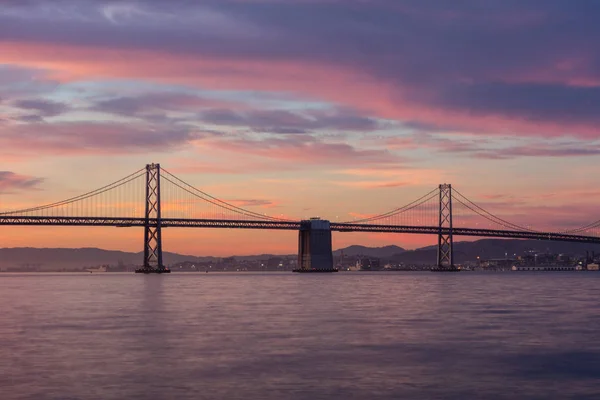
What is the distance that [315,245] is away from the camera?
13738 centimetres

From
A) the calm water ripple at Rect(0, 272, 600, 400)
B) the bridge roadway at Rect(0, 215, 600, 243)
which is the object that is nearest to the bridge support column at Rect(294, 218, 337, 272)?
the bridge roadway at Rect(0, 215, 600, 243)

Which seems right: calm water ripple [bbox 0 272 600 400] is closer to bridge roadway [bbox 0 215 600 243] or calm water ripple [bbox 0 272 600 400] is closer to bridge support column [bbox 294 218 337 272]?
bridge roadway [bbox 0 215 600 243]

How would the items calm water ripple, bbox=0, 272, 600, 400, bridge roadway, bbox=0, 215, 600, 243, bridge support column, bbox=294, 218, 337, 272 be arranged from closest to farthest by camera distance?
calm water ripple, bbox=0, 272, 600, 400, bridge roadway, bbox=0, 215, 600, 243, bridge support column, bbox=294, 218, 337, 272

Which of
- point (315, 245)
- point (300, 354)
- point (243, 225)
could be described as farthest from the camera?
point (315, 245)

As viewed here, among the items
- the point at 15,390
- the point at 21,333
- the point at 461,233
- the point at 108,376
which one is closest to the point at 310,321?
the point at 21,333

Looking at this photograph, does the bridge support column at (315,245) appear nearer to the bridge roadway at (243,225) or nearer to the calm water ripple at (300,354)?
the bridge roadway at (243,225)

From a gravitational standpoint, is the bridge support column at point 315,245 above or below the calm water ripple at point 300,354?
above

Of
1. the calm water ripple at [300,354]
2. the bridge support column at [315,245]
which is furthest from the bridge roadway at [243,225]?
the calm water ripple at [300,354]

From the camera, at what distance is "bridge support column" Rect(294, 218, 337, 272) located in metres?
135

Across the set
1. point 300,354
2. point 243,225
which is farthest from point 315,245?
point 300,354

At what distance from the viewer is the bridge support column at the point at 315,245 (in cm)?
13462

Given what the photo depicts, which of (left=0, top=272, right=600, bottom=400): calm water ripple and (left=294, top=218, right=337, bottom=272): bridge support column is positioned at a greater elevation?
(left=294, top=218, right=337, bottom=272): bridge support column

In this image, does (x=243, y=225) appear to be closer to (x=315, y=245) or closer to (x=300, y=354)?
(x=315, y=245)

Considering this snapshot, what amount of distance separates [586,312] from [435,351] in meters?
20.2
